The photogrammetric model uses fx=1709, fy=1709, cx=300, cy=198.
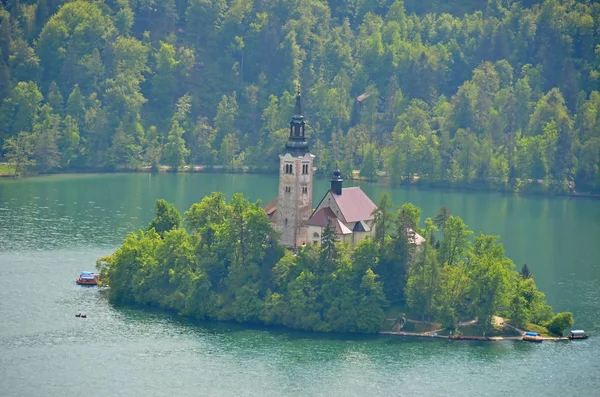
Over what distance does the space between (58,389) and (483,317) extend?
30.9 meters

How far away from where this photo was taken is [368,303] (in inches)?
4641

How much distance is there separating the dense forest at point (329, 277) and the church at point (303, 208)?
2223 millimetres

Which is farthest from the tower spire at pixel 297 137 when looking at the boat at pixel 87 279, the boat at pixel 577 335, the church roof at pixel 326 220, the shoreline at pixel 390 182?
the shoreline at pixel 390 182

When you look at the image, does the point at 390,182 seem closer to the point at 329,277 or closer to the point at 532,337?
the point at 329,277

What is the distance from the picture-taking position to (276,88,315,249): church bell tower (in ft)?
405

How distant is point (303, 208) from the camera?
124 meters

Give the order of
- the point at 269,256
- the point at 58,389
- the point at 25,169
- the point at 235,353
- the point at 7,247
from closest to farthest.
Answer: the point at 58,389, the point at 235,353, the point at 269,256, the point at 7,247, the point at 25,169

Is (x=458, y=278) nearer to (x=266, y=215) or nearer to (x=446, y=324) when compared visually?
(x=446, y=324)

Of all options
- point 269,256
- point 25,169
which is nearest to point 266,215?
point 269,256

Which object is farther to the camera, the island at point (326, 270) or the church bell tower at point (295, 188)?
the church bell tower at point (295, 188)

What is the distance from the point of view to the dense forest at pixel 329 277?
11788cm

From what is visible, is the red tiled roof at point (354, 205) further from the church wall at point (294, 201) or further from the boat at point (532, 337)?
the boat at point (532, 337)

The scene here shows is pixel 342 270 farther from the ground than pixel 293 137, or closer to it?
closer to it

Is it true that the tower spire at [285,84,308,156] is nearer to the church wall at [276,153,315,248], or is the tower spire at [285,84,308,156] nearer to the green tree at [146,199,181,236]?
the church wall at [276,153,315,248]
